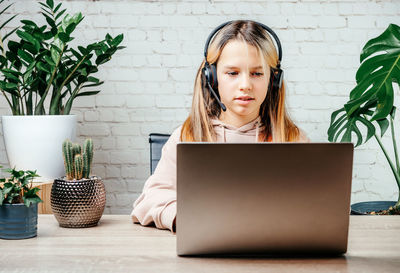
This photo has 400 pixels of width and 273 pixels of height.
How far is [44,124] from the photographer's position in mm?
2049

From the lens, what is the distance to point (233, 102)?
4.52ft

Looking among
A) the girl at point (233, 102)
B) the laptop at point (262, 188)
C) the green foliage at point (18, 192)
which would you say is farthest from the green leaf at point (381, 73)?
the green foliage at point (18, 192)

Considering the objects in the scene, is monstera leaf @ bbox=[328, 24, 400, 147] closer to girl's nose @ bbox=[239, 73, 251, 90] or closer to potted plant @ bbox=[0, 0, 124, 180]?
girl's nose @ bbox=[239, 73, 251, 90]

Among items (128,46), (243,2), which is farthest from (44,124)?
(243,2)

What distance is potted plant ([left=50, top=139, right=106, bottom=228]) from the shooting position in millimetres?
1101

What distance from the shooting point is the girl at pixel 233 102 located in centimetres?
132

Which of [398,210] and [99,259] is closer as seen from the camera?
[99,259]

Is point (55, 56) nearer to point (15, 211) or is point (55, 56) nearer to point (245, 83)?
point (245, 83)

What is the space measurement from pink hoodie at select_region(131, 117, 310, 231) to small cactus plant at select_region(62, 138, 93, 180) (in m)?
0.17

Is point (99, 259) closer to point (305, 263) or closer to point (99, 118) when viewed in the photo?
point (305, 263)

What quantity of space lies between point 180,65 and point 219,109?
39.3 inches

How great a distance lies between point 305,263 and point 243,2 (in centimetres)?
190

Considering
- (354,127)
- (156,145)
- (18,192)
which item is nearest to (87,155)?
(18,192)

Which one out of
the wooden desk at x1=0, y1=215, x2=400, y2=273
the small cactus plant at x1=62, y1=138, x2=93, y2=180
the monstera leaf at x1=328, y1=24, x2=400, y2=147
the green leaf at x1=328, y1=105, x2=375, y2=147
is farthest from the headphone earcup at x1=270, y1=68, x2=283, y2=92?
the green leaf at x1=328, y1=105, x2=375, y2=147
